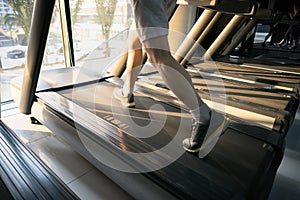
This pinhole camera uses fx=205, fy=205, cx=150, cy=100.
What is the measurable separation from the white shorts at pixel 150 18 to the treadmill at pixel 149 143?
598mm

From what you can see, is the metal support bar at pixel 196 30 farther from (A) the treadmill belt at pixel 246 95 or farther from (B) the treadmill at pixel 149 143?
Result: (B) the treadmill at pixel 149 143

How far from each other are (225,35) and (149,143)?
2825 millimetres

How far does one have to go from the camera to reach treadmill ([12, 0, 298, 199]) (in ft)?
2.96

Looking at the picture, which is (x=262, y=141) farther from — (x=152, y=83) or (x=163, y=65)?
(x=152, y=83)

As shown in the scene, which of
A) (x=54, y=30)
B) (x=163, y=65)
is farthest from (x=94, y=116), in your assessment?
(x=54, y=30)

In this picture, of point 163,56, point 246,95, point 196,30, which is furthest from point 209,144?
point 196,30

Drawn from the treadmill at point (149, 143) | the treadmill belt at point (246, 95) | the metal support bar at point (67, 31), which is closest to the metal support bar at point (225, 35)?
the treadmill belt at point (246, 95)

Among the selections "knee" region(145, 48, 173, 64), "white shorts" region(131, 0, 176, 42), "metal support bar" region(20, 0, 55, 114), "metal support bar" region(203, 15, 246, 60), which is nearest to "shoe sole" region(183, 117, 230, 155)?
"knee" region(145, 48, 173, 64)

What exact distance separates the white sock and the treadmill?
0.22 m

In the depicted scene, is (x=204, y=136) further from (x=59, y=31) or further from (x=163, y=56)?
(x=59, y=31)

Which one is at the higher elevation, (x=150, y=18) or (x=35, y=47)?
(x=150, y=18)

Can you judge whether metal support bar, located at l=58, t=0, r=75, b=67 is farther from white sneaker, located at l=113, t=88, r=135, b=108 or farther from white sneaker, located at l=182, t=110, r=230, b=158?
white sneaker, located at l=182, t=110, r=230, b=158

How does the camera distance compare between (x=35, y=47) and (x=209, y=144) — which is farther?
(x=35, y=47)

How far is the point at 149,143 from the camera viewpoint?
1.21 meters
